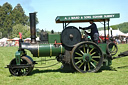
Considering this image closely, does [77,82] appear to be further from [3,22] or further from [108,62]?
[3,22]

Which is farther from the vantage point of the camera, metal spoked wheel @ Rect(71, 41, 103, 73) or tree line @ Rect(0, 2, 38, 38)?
tree line @ Rect(0, 2, 38, 38)

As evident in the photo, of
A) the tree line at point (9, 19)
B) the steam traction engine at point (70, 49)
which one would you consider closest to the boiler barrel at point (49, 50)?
the steam traction engine at point (70, 49)

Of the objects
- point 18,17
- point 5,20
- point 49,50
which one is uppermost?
point 18,17

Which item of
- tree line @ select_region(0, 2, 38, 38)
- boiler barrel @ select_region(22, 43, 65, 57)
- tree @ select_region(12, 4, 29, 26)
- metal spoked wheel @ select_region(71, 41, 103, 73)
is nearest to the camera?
metal spoked wheel @ select_region(71, 41, 103, 73)

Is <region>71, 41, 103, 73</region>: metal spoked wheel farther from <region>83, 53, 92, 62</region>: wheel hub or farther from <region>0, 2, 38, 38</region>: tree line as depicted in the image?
<region>0, 2, 38, 38</region>: tree line

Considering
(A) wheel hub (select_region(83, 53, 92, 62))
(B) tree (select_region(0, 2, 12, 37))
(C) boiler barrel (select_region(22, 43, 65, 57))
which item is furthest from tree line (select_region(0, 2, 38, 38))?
(A) wheel hub (select_region(83, 53, 92, 62))

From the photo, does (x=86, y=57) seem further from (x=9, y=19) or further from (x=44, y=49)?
(x=9, y=19)

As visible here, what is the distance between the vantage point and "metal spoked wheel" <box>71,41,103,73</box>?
22.6 feet

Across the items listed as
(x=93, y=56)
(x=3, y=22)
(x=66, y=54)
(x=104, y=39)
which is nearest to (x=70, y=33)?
(x=66, y=54)

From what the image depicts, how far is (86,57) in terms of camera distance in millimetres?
6930

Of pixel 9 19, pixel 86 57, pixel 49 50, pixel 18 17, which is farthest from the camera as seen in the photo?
pixel 18 17

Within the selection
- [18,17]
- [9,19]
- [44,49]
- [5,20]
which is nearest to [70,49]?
[44,49]

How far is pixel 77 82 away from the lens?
5621 mm

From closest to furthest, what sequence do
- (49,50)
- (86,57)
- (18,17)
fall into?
(86,57) < (49,50) < (18,17)
